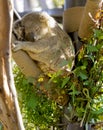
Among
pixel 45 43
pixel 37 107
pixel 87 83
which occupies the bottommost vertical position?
pixel 37 107

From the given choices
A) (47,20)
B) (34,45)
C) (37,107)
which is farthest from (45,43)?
(37,107)

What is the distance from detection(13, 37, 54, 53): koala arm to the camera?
4.43ft

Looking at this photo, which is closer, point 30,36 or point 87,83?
point 87,83

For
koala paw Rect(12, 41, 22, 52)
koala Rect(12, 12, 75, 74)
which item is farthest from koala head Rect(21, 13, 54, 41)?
koala paw Rect(12, 41, 22, 52)

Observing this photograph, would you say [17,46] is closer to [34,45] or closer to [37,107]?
[34,45]

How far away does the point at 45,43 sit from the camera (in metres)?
1.45

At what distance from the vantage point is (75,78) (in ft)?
4.59

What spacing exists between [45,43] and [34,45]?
0.20 feet

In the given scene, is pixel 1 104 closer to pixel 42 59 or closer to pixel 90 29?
pixel 42 59

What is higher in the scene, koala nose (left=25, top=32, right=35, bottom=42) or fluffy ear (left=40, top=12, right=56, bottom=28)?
fluffy ear (left=40, top=12, right=56, bottom=28)

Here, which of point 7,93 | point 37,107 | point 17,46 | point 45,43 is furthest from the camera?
point 37,107

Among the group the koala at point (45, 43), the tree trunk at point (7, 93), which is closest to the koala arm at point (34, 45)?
the koala at point (45, 43)

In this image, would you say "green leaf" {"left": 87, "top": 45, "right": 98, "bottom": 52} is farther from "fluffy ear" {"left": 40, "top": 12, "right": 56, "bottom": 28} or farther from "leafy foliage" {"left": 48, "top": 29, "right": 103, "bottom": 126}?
"fluffy ear" {"left": 40, "top": 12, "right": 56, "bottom": 28}

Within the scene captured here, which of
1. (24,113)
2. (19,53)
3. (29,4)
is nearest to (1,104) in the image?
(19,53)
